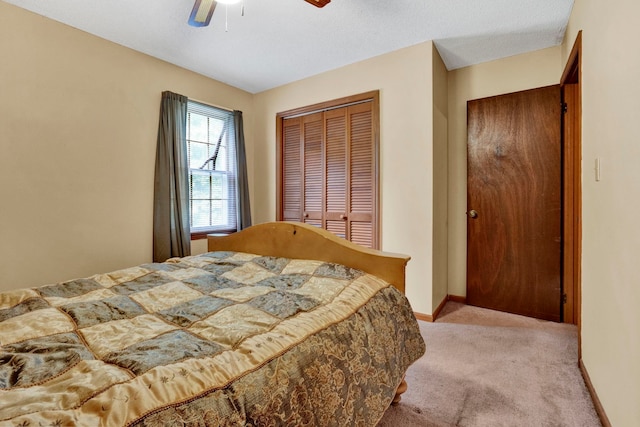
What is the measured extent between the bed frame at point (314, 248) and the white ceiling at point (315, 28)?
1621mm

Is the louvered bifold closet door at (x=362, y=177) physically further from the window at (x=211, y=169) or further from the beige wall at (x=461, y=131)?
the window at (x=211, y=169)

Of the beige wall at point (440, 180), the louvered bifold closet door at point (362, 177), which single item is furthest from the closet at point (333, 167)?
the beige wall at point (440, 180)

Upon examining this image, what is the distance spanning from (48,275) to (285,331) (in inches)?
94.5

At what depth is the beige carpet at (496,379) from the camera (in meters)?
1.54

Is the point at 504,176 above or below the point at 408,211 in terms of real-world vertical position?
above

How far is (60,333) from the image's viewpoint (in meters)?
1.04

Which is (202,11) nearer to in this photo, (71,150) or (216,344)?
(71,150)

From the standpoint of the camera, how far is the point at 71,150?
2510 millimetres

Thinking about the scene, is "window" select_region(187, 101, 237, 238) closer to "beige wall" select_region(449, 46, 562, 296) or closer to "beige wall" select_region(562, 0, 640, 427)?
"beige wall" select_region(449, 46, 562, 296)

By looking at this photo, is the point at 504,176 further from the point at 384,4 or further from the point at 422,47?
the point at 384,4

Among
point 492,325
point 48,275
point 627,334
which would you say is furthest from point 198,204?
point 627,334

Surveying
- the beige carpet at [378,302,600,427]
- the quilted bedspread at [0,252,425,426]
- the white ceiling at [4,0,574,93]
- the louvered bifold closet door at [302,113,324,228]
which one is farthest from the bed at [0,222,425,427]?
the white ceiling at [4,0,574,93]

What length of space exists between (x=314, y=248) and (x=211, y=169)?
2.23 m

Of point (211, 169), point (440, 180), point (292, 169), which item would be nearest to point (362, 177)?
point (440, 180)
